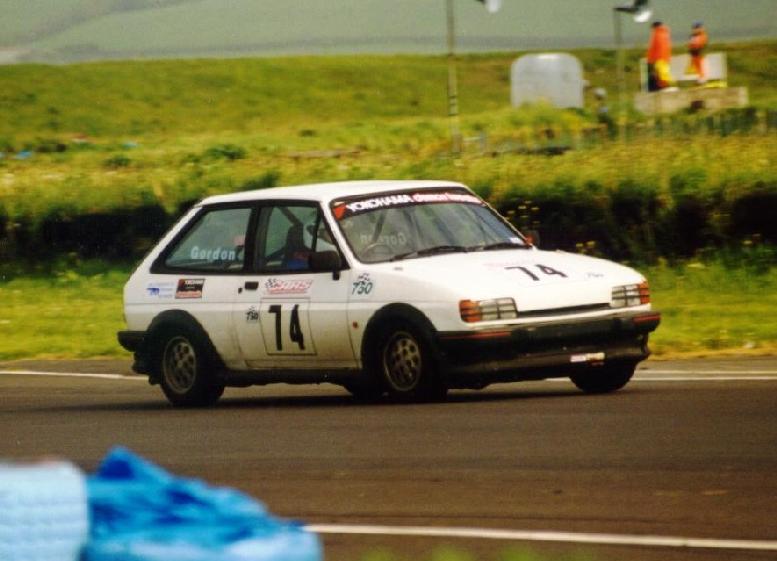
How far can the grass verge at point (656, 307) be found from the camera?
16.2 metres

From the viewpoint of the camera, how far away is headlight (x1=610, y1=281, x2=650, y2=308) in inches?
476

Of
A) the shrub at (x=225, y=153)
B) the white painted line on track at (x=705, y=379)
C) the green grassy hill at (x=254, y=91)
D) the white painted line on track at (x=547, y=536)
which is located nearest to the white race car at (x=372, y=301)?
the white painted line on track at (x=705, y=379)

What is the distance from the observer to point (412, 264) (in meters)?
12.2

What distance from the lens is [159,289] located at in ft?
44.8

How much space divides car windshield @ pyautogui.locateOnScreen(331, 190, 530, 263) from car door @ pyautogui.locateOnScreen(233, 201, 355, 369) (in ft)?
0.74

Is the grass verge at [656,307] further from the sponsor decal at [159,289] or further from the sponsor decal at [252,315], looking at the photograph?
the sponsor decal at [159,289]

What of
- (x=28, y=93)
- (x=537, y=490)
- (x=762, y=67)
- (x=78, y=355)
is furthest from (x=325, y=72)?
(x=537, y=490)

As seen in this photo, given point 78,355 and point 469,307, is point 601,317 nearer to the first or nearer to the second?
point 469,307

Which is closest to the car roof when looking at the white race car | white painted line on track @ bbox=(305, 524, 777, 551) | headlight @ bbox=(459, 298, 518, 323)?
the white race car

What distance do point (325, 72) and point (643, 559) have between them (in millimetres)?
66844

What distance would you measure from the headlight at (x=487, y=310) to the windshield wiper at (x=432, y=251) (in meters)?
1.01

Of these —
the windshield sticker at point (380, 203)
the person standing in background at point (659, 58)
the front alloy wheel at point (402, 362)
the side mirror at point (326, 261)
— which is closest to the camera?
the front alloy wheel at point (402, 362)

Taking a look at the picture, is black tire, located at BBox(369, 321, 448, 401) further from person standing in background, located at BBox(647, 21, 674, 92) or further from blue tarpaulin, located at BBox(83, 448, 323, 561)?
person standing in background, located at BBox(647, 21, 674, 92)

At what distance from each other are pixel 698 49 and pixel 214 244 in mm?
24648
